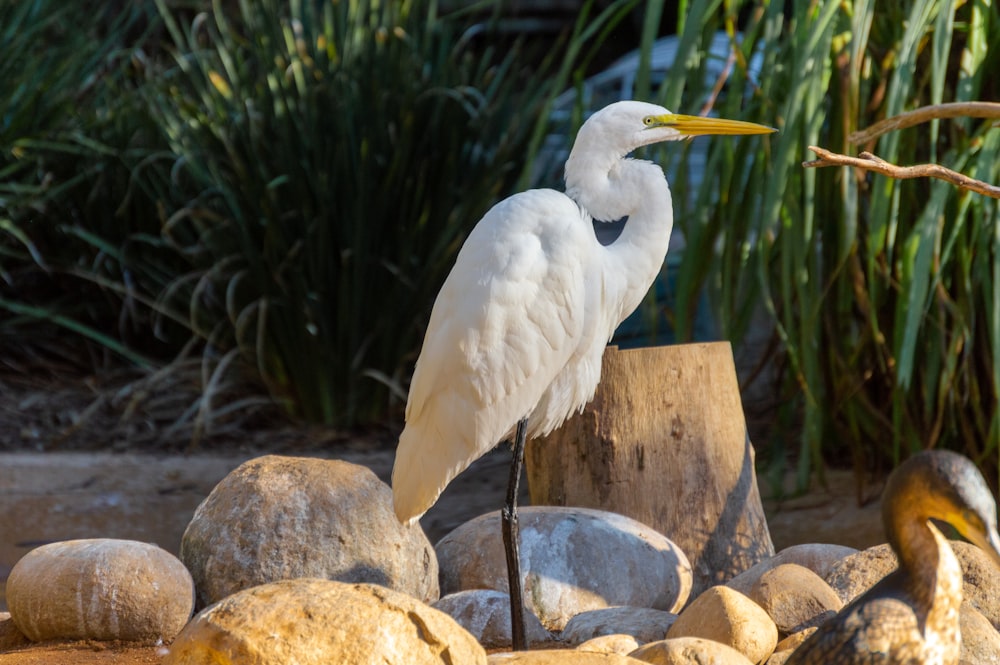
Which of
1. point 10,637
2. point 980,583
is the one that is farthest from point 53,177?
point 980,583

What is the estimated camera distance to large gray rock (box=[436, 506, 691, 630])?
2631 mm

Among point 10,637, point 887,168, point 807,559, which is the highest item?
point 887,168

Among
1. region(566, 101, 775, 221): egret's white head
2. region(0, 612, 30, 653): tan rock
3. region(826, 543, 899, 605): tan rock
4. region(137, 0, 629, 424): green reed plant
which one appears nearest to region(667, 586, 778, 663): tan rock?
region(826, 543, 899, 605): tan rock

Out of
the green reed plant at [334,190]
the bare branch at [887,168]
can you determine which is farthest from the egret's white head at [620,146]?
the green reed plant at [334,190]

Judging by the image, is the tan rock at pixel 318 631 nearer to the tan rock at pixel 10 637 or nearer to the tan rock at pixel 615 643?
the tan rock at pixel 615 643

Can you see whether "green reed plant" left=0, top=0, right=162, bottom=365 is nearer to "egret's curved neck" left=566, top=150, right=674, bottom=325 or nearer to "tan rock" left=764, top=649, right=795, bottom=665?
"egret's curved neck" left=566, top=150, right=674, bottom=325

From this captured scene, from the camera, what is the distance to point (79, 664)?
2.23 metres

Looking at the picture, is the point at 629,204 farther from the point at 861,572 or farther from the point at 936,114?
the point at 861,572

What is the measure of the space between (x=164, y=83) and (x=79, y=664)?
13.3 ft

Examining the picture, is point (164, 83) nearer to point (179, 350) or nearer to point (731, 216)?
point (179, 350)

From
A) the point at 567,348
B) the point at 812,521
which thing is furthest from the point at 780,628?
the point at 812,521

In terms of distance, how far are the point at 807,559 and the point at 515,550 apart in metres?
0.70

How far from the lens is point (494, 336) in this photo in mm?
2402

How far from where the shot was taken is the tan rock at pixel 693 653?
1853 millimetres
